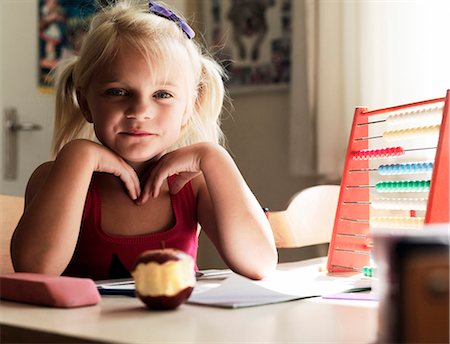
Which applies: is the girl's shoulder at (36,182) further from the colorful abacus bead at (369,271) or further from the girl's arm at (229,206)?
the colorful abacus bead at (369,271)

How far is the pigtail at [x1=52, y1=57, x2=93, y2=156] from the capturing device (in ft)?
4.64

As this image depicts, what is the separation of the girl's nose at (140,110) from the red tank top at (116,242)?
17 centimetres

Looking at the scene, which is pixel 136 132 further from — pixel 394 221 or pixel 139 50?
pixel 394 221

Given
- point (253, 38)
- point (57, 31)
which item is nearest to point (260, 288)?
point (253, 38)

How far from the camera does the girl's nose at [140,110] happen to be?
1146 millimetres

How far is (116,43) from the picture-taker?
121 centimetres

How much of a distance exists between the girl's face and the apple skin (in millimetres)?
447

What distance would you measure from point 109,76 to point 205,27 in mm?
2078

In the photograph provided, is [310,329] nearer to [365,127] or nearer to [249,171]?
[365,127]

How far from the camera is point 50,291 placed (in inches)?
29.0

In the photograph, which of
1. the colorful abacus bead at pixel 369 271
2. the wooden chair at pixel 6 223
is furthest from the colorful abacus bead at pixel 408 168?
the wooden chair at pixel 6 223

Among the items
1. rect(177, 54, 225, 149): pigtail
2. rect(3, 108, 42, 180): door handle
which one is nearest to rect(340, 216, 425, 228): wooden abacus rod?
rect(177, 54, 225, 149): pigtail

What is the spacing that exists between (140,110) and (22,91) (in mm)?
2061

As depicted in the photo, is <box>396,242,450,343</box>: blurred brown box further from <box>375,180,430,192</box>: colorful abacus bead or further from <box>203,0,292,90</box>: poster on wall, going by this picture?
<box>203,0,292,90</box>: poster on wall
